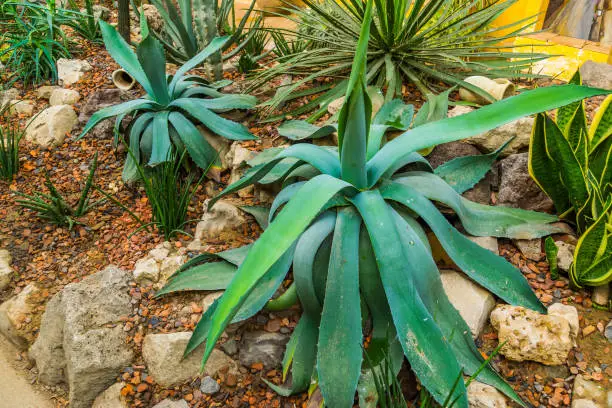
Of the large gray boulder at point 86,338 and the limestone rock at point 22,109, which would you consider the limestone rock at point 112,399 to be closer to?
the large gray boulder at point 86,338

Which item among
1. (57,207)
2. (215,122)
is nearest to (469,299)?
(215,122)

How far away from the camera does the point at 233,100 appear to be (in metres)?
2.28

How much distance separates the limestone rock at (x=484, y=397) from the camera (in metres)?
1.24

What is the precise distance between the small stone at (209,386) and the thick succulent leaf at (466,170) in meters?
1.00

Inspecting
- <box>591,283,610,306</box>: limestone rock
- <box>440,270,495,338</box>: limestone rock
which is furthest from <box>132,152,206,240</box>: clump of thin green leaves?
<box>591,283,610,306</box>: limestone rock

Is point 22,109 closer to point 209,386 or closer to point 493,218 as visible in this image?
point 209,386

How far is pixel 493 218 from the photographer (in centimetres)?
160

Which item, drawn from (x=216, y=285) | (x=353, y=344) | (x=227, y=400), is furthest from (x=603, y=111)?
(x=227, y=400)

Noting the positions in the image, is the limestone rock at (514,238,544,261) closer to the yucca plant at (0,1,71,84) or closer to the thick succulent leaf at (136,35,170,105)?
the thick succulent leaf at (136,35,170,105)

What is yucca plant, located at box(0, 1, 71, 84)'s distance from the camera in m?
3.09

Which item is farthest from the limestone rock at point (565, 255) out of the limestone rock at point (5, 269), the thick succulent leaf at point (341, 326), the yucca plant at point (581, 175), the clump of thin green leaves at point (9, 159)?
the clump of thin green leaves at point (9, 159)

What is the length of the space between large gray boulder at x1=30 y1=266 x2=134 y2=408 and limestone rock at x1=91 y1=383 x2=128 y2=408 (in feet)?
0.07

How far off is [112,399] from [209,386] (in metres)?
0.32

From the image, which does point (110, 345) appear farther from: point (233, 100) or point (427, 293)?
Answer: point (233, 100)
